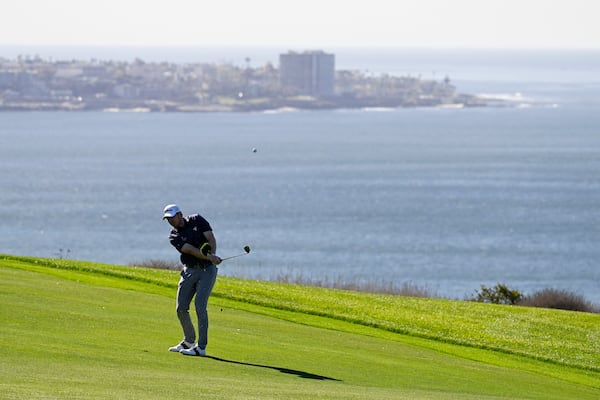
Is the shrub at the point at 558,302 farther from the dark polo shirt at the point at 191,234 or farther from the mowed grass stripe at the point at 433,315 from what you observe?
the dark polo shirt at the point at 191,234

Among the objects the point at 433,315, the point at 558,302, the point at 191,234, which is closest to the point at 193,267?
the point at 191,234

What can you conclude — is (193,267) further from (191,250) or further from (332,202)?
(332,202)

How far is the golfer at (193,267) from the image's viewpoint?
45.0 feet

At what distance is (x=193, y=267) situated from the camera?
14.0 meters

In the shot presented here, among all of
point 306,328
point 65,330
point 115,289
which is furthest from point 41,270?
point 65,330

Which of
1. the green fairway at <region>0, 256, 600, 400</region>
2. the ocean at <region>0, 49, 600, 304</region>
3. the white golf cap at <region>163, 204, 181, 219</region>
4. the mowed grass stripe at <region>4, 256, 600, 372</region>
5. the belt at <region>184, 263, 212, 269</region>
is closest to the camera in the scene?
the green fairway at <region>0, 256, 600, 400</region>

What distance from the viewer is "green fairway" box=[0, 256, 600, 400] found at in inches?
476

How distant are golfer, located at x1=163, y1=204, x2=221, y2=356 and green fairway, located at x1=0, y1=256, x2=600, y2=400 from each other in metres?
0.33

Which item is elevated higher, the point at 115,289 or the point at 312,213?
the point at 115,289

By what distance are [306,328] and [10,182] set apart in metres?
106

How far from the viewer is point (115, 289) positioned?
19891 mm

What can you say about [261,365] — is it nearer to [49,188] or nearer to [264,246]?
[264,246]

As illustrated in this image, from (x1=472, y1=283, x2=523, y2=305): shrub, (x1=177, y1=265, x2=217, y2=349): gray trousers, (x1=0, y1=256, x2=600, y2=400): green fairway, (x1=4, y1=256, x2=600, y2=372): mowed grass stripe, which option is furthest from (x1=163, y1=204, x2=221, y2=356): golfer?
(x1=472, y1=283, x2=523, y2=305): shrub

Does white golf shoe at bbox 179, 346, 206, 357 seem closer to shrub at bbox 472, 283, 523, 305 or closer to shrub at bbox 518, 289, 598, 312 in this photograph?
shrub at bbox 472, 283, 523, 305
